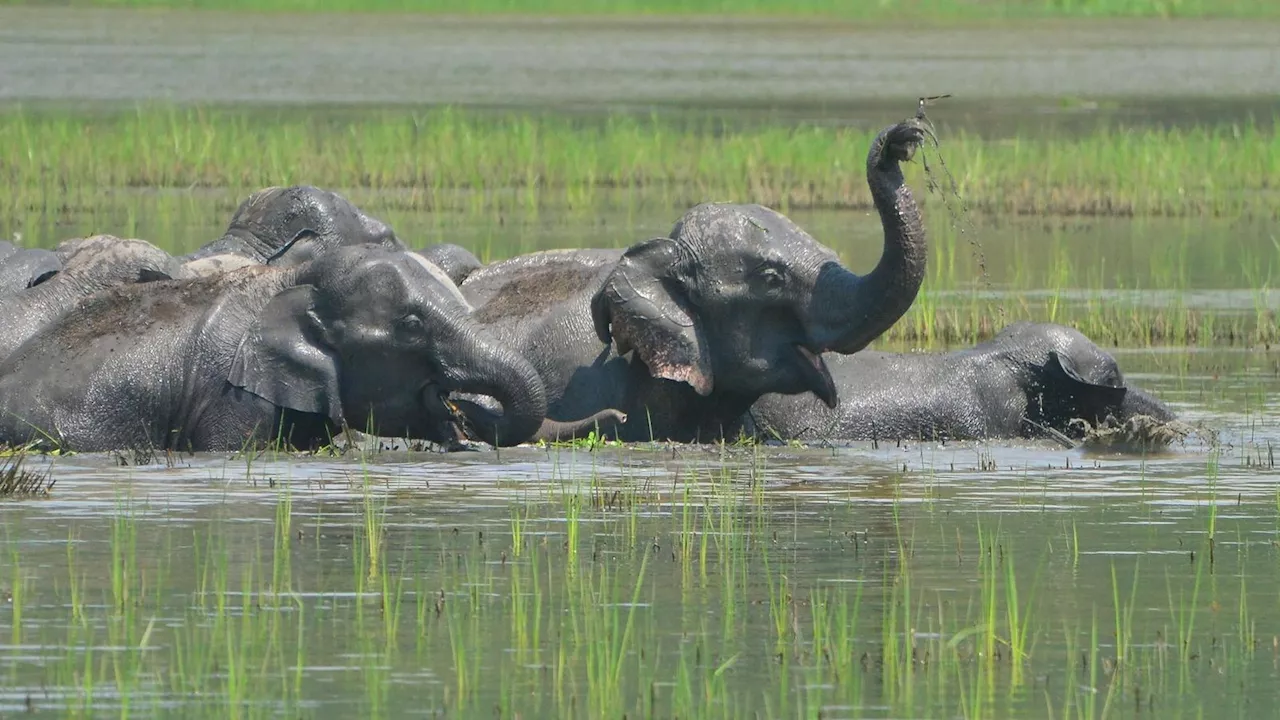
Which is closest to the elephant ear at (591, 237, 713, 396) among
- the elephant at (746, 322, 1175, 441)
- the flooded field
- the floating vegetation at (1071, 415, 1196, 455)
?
the flooded field

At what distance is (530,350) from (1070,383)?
234 centimetres

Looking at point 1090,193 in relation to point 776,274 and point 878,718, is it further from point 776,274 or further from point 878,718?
point 878,718

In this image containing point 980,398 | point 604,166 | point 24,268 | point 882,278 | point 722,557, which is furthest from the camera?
point 604,166

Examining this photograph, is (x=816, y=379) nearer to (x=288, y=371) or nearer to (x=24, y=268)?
(x=288, y=371)

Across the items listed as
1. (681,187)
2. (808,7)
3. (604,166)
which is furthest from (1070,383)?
(808,7)

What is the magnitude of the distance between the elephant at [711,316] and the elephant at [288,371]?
0.69m

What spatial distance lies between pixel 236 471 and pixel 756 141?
1701 centimetres

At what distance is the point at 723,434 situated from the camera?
13.1m

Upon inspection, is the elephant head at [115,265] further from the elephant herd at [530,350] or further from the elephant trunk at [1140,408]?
the elephant trunk at [1140,408]

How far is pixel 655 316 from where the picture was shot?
12766 mm

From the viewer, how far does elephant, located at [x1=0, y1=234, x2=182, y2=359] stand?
13.0 m

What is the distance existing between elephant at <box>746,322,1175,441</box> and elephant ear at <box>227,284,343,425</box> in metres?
1.99

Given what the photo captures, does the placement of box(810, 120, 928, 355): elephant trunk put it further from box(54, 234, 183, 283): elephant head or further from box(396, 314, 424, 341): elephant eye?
box(54, 234, 183, 283): elephant head

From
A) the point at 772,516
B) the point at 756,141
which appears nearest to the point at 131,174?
the point at 756,141
